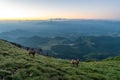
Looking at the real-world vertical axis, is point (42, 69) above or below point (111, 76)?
above

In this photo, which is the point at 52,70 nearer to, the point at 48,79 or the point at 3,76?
the point at 48,79

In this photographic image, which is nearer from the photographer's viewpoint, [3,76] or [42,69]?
[3,76]

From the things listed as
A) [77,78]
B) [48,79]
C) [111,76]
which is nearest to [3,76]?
[48,79]

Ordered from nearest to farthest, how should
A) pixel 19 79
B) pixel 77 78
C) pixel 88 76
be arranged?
pixel 19 79, pixel 77 78, pixel 88 76

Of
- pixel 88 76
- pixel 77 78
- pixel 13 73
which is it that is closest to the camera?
pixel 13 73

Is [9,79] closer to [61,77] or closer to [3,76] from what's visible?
[3,76]

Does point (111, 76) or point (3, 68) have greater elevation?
point (3, 68)

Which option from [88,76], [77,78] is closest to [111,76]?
[88,76]

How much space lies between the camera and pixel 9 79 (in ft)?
116

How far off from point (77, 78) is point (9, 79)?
11185 millimetres

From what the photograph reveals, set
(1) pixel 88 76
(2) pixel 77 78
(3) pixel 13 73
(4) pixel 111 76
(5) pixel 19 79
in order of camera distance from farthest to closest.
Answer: (4) pixel 111 76 → (1) pixel 88 76 → (2) pixel 77 78 → (3) pixel 13 73 → (5) pixel 19 79

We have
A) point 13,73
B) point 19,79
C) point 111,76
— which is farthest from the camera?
point 111,76

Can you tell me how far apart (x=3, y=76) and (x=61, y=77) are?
883 cm

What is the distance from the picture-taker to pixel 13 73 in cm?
3750
